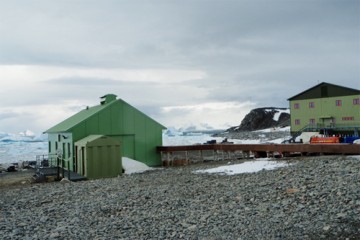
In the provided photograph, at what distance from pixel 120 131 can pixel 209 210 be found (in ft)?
62.3

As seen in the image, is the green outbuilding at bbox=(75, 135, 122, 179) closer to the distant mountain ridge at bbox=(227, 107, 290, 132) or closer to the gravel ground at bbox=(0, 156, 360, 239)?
the gravel ground at bbox=(0, 156, 360, 239)

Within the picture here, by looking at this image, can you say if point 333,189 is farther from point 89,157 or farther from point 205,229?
point 89,157

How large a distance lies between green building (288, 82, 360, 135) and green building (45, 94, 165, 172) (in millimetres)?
23802

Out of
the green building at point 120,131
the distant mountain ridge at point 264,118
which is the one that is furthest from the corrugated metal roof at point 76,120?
the distant mountain ridge at point 264,118

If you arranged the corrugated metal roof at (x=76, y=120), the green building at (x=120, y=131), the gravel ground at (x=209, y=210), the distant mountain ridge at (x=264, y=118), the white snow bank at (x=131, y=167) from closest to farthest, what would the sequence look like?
1. the gravel ground at (x=209, y=210)
2. the white snow bank at (x=131, y=167)
3. the green building at (x=120, y=131)
4. the corrugated metal roof at (x=76, y=120)
5. the distant mountain ridge at (x=264, y=118)

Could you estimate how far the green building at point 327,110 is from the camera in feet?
138

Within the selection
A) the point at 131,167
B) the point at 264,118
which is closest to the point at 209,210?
the point at 131,167

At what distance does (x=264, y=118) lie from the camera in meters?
127

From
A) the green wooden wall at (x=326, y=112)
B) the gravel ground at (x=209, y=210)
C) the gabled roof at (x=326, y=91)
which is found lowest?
the gravel ground at (x=209, y=210)

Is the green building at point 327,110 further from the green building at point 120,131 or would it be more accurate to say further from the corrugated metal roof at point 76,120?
the corrugated metal roof at point 76,120

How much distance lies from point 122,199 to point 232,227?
5010 mm

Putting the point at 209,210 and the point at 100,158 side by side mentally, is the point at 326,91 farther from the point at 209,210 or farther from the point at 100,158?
the point at 209,210

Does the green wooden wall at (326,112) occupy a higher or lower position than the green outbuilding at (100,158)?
higher

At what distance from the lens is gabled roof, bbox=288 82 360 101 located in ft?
140
